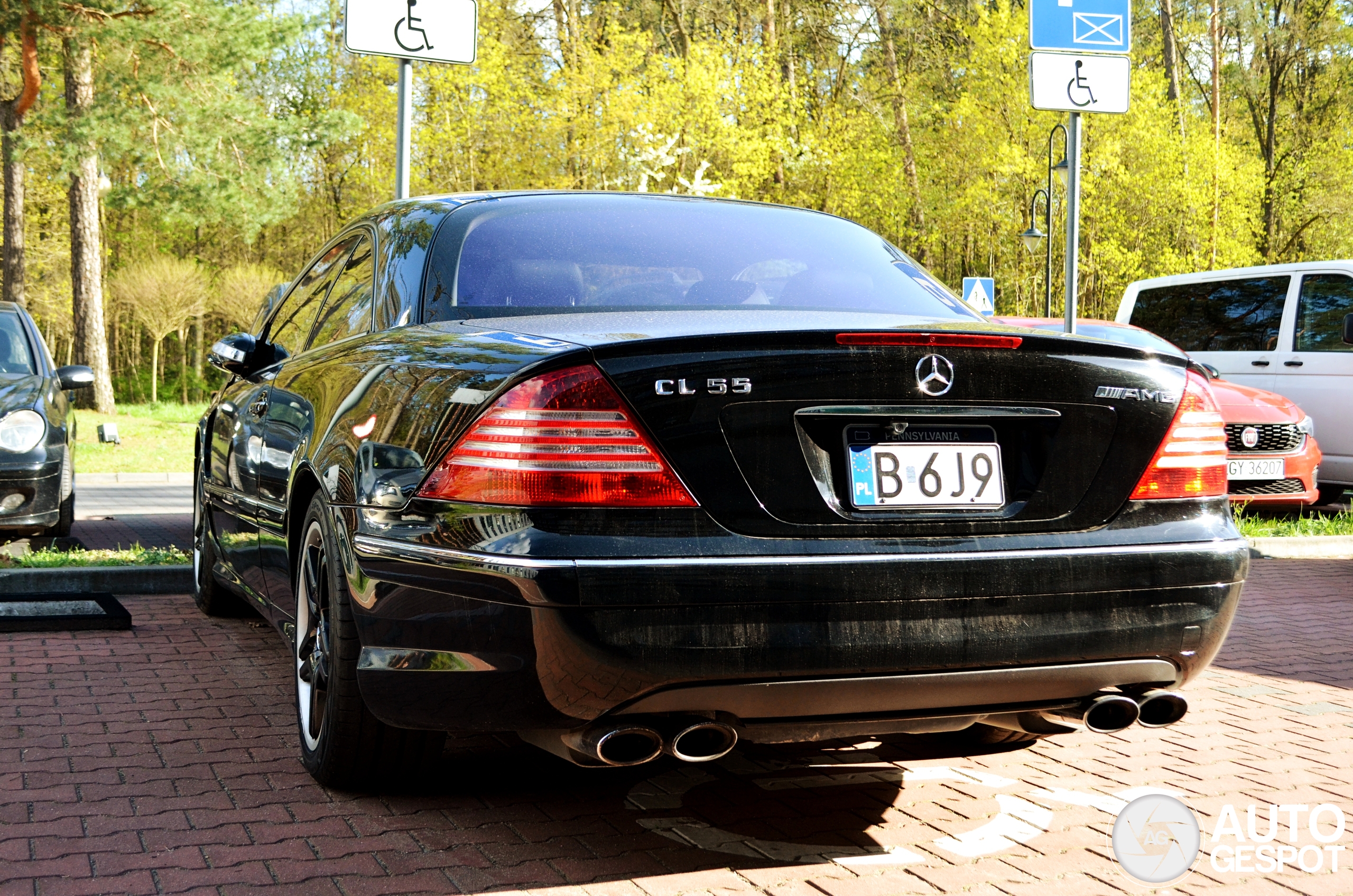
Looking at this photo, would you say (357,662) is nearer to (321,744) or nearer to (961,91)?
(321,744)

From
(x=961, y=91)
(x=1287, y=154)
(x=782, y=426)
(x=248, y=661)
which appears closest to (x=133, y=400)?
(x=961, y=91)

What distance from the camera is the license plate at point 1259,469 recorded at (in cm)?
1053

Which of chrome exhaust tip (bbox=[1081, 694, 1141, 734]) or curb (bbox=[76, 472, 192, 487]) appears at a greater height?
chrome exhaust tip (bbox=[1081, 694, 1141, 734])

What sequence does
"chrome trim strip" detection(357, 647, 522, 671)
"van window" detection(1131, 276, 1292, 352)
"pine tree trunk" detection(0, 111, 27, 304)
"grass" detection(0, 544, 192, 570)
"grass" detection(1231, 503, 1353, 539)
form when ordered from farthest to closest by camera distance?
"pine tree trunk" detection(0, 111, 27, 304) < "van window" detection(1131, 276, 1292, 352) < "grass" detection(1231, 503, 1353, 539) < "grass" detection(0, 544, 192, 570) < "chrome trim strip" detection(357, 647, 522, 671)

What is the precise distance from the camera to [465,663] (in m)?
2.91

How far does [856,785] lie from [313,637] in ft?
5.14

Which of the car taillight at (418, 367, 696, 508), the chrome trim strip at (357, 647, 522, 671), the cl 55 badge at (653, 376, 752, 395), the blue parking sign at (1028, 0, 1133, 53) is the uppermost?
the blue parking sign at (1028, 0, 1133, 53)

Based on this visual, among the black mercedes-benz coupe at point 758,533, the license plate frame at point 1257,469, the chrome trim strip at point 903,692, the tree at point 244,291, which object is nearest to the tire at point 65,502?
the black mercedes-benz coupe at point 758,533

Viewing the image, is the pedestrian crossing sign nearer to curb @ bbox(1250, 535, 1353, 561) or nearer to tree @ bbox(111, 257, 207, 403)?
curb @ bbox(1250, 535, 1353, 561)

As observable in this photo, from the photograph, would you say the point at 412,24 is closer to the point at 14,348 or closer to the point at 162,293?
the point at 14,348

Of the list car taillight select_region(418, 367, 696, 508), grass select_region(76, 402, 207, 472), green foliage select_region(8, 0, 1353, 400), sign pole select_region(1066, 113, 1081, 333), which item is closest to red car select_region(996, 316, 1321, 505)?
sign pole select_region(1066, 113, 1081, 333)

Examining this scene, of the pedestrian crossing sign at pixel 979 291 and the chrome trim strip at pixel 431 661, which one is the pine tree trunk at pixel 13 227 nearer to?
the pedestrian crossing sign at pixel 979 291

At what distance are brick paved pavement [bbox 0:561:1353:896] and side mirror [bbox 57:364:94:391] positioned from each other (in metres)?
4.73

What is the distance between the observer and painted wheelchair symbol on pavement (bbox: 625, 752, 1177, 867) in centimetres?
332
